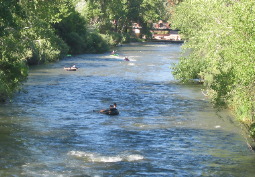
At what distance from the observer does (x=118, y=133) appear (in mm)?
30141

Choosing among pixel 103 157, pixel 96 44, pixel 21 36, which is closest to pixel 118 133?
pixel 103 157

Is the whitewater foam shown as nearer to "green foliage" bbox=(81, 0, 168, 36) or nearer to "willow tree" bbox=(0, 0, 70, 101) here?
"willow tree" bbox=(0, 0, 70, 101)

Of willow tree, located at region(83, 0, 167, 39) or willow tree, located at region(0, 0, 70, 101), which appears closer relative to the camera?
willow tree, located at region(0, 0, 70, 101)

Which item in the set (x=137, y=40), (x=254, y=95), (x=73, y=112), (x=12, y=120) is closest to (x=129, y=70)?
(x=73, y=112)

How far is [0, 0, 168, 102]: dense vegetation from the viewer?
27625mm

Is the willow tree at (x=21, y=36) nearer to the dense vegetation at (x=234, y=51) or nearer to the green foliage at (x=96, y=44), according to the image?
the dense vegetation at (x=234, y=51)

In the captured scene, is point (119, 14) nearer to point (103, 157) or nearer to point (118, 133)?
point (118, 133)

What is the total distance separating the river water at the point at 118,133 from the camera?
23.4 meters

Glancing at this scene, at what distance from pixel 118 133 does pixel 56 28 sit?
184ft

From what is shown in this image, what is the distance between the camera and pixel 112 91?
46.6 meters

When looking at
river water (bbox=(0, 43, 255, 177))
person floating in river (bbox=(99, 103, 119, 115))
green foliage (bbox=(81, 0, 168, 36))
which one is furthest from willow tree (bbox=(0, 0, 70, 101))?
green foliage (bbox=(81, 0, 168, 36))

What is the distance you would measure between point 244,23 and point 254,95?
408cm

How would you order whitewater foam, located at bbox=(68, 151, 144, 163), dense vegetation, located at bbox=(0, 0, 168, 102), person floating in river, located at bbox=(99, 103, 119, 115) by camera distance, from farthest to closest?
1. person floating in river, located at bbox=(99, 103, 119, 115)
2. dense vegetation, located at bbox=(0, 0, 168, 102)
3. whitewater foam, located at bbox=(68, 151, 144, 163)

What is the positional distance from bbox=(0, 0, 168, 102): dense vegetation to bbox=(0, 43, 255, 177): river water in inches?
134
